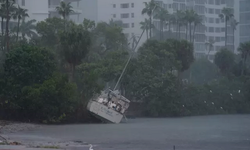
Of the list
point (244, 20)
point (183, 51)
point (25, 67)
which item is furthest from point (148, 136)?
point (244, 20)

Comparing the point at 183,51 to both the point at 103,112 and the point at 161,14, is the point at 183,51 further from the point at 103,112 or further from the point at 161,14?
the point at 161,14

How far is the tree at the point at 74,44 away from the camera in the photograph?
63469 millimetres

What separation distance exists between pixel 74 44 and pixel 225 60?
1321 inches

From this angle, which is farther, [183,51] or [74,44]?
[183,51]

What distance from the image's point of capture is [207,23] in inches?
4395

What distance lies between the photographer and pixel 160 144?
3988cm

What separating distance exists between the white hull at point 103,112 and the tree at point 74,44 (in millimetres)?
7728

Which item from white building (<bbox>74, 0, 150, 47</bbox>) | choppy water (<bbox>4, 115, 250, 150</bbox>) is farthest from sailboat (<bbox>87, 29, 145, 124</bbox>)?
white building (<bbox>74, 0, 150, 47</bbox>)

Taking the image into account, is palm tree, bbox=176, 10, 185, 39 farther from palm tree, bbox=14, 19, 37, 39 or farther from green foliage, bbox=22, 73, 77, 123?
green foliage, bbox=22, 73, 77, 123

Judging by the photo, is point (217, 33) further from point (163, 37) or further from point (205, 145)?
point (205, 145)

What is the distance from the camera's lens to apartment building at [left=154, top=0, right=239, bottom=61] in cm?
11050

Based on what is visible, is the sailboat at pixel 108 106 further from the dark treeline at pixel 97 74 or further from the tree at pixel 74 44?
the tree at pixel 74 44

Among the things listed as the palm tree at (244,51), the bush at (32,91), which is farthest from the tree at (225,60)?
the bush at (32,91)

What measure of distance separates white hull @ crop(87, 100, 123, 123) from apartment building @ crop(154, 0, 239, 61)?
5365 cm
